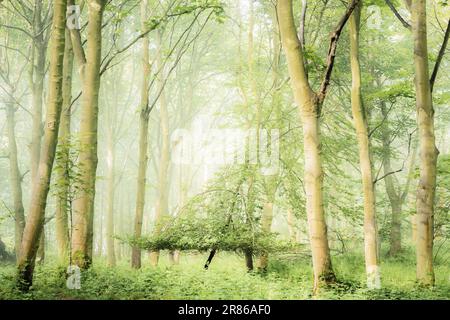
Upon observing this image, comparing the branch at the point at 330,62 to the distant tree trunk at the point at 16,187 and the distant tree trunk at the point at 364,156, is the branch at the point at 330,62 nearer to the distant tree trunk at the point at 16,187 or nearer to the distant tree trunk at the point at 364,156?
the distant tree trunk at the point at 364,156

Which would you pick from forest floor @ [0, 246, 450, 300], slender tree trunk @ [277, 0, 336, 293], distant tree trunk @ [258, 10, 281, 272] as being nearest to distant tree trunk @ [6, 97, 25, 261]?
forest floor @ [0, 246, 450, 300]

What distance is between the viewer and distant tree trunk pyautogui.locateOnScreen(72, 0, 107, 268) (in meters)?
8.23

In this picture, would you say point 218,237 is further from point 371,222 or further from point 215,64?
point 215,64

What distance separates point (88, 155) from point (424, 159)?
626 centimetres

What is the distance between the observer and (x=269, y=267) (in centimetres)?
1177

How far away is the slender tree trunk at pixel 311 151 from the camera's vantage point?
22.3 feet

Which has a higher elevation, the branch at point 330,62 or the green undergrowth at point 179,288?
the branch at point 330,62

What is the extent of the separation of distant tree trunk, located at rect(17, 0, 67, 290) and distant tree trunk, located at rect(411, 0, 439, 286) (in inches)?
249

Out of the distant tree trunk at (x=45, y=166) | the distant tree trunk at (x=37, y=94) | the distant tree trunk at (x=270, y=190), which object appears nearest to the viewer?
the distant tree trunk at (x=45, y=166)

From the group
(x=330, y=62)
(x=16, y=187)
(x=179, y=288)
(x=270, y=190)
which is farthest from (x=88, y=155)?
(x=16, y=187)

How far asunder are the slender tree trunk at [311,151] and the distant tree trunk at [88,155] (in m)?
3.83

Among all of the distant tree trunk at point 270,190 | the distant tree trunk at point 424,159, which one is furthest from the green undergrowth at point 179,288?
the distant tree trunk at point 270,190

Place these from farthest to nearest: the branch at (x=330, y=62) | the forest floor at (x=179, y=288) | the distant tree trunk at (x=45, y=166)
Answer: the branch at (x=330, y=62) < the distant tree trunk at (x=45, y=166) < the forest floor at (x=179, y=288)
